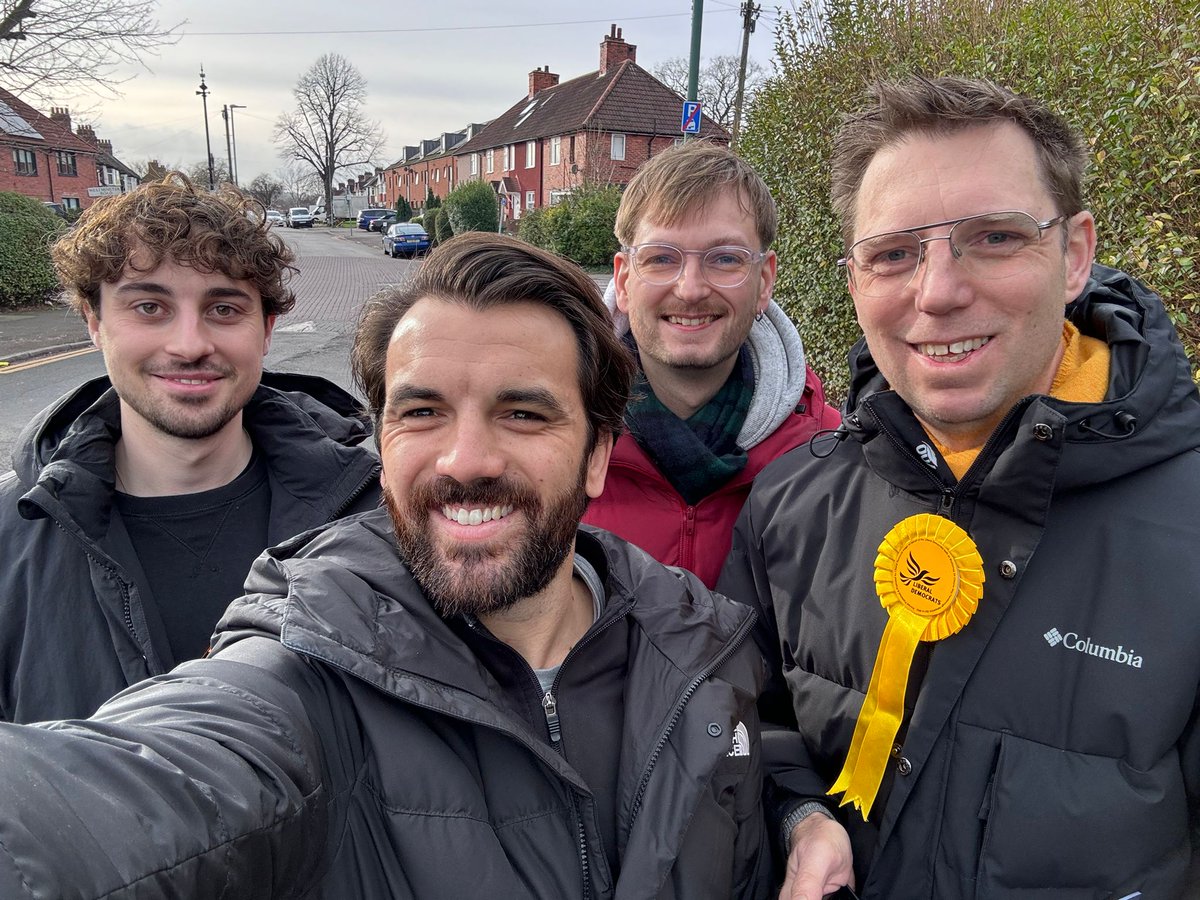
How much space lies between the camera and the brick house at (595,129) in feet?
130

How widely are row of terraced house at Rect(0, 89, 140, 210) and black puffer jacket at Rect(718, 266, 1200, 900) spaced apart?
139 feet

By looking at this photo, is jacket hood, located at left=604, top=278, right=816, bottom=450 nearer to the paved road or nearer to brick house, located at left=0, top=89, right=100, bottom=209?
the paved road

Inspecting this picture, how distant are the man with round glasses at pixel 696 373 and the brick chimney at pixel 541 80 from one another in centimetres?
5501

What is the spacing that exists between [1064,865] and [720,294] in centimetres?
179

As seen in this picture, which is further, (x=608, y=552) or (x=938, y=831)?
(x=608, y=552)

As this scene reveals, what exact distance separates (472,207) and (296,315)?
19934 mm

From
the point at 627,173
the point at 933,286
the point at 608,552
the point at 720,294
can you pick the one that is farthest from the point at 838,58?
the point at 627,173

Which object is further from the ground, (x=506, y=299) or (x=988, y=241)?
(x=988, y=241)

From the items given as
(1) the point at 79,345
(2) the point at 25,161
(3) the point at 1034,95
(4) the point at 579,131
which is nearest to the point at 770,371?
(3) the point at 1034,95

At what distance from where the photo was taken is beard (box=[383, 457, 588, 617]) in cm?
158

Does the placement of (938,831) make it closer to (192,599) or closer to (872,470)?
(872,470)

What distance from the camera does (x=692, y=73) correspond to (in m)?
12.5

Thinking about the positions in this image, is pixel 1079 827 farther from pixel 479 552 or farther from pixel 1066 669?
pixel 479 552

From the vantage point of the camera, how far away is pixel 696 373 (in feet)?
8.86
